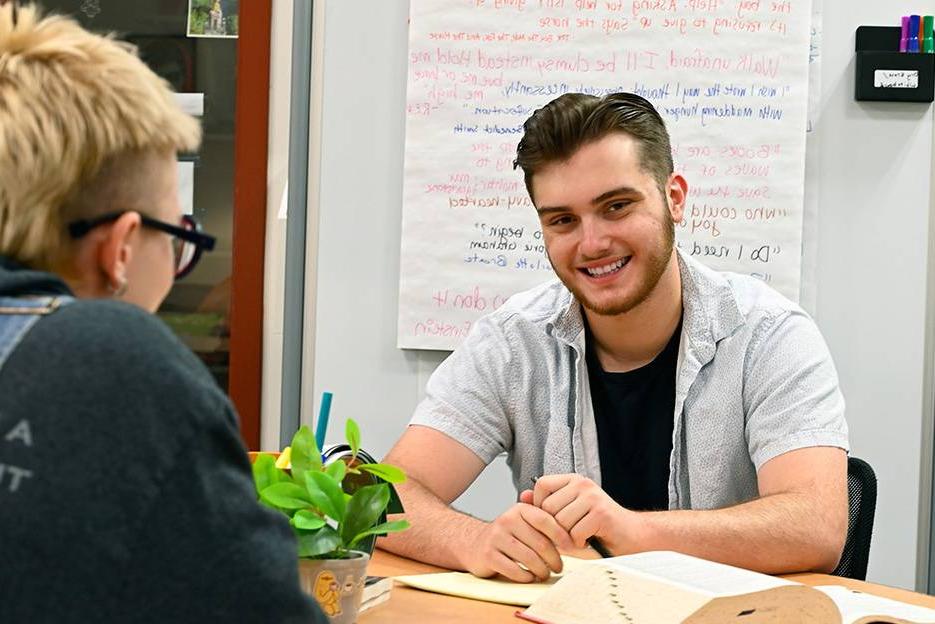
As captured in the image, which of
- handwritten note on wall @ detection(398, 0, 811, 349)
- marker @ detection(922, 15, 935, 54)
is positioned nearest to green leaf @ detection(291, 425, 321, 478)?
handwritten note on wall @ detection(398, 0, 811, 349)

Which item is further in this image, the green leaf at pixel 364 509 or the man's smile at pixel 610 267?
the man's smile at pixel 610 267

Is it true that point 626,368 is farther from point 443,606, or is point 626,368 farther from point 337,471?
point 337,471

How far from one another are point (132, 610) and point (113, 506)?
0.24ft

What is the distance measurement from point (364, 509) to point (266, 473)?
11 cm

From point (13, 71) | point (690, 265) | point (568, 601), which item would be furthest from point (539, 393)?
point (13, 71)

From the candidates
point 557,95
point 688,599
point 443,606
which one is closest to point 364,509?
point 443,606

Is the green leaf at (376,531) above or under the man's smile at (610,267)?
under

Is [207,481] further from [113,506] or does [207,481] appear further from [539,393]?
[539,393]

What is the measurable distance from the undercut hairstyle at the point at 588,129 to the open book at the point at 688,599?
2.68 ft

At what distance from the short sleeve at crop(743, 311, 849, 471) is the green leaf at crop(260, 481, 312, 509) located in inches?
35.4

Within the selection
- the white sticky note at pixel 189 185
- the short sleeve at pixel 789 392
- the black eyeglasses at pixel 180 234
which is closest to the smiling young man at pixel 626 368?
the short sleeve at pixel 789 392

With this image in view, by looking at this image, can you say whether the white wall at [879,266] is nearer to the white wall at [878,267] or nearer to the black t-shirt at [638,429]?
the white wall at [878,267]

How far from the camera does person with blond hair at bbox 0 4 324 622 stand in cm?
Result: 76

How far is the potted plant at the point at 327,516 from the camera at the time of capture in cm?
121
